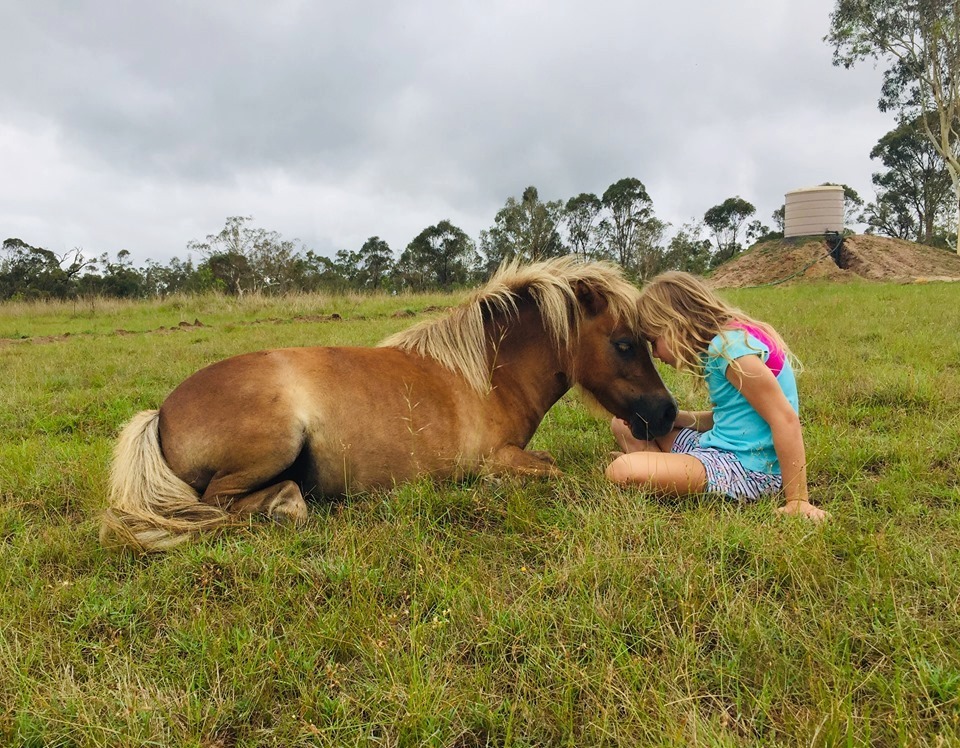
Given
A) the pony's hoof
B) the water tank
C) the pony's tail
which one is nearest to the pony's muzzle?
the pony's hoof

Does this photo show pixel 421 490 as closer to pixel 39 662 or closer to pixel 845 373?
pixel 39 662

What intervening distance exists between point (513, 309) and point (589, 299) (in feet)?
1.49

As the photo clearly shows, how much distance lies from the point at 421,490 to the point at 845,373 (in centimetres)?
414

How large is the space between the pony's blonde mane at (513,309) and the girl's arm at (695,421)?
0.76 metres

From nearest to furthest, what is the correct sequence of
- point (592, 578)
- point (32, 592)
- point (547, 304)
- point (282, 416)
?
point (592, 578) → point (32, 592) → point (282, 416) → point (547, 304)

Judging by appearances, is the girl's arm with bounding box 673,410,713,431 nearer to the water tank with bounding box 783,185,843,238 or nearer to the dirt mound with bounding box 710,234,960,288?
the dirt mound with bounding box 710,234,960,288

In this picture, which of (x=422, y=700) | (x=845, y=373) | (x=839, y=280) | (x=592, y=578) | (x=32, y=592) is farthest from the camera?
(x=839, y=280)

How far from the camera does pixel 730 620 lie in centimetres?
169

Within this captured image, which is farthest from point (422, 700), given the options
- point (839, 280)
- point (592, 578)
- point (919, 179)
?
point (919, 179)

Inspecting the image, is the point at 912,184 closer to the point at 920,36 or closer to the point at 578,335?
the point at 920,36

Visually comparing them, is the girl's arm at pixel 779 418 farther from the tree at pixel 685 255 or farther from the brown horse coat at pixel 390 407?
the tree at pixel 685 255

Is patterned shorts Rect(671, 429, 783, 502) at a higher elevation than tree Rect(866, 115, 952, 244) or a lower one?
lower

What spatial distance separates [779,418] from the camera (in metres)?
2.55

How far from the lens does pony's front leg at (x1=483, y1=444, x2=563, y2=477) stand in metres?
3.00
